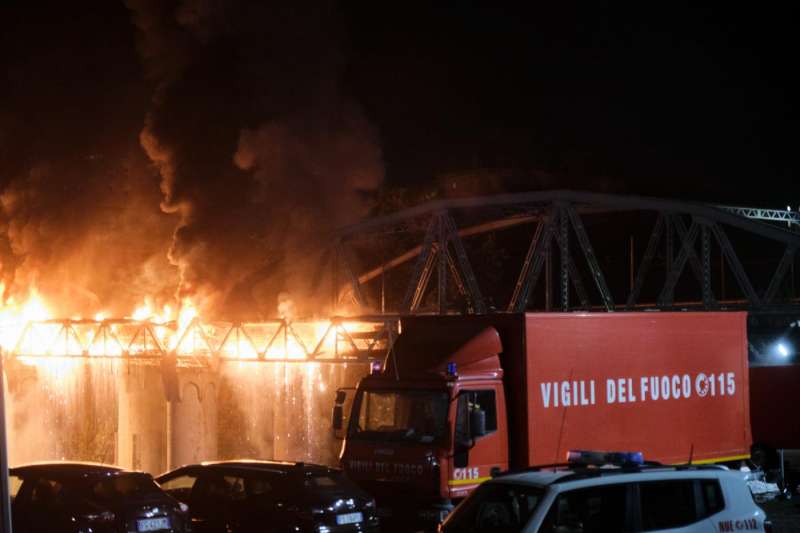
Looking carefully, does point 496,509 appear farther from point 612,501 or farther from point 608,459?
point 608,459

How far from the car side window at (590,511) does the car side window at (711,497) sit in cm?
99

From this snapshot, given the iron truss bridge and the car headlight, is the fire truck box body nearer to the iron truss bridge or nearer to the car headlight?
the iron truss bridge

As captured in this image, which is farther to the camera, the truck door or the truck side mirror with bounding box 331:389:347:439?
the truck side mirror with bounding box 331:389:347:439

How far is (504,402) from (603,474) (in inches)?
209

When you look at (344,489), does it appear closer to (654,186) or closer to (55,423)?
(55,423)

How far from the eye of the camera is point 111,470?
13938 millimetres

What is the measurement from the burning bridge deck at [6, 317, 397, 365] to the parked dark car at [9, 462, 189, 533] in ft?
34.2

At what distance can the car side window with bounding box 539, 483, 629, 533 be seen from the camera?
31.1ft

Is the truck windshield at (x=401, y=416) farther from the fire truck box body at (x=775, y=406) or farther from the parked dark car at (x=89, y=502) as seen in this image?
the fire truck box body at (x=775, y=406)

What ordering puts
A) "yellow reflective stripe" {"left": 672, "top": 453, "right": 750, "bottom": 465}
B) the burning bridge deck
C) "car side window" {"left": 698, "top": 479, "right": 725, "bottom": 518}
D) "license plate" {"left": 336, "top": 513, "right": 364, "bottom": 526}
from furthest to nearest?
the burning bridge deck → "yellow reflective stripe" {"left": 672, "top": 453, "right": 750, "bottom": 465} → "license plate" {"left": 336, "top": 513, "right": 364, "bottom": 526} → "car side window" {"left": 698, "top": 479, "right": 725, "bottom": 518}

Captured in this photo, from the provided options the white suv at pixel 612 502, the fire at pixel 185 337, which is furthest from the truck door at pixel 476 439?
the fire at pixel 185 337

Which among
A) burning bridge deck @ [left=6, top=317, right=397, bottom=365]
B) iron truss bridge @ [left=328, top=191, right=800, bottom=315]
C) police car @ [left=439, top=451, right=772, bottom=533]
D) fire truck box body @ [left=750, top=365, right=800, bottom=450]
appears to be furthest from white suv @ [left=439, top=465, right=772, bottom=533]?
A: iron truss bridge @ [left=328, top=191, right=800, bottom=315]

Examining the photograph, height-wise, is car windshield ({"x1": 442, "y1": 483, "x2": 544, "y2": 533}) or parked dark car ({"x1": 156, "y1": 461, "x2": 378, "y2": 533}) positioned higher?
car windshield ({"x1": 442, "y1": 483, "x2": 544, "y2": 533})

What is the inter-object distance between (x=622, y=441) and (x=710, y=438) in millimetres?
2209
